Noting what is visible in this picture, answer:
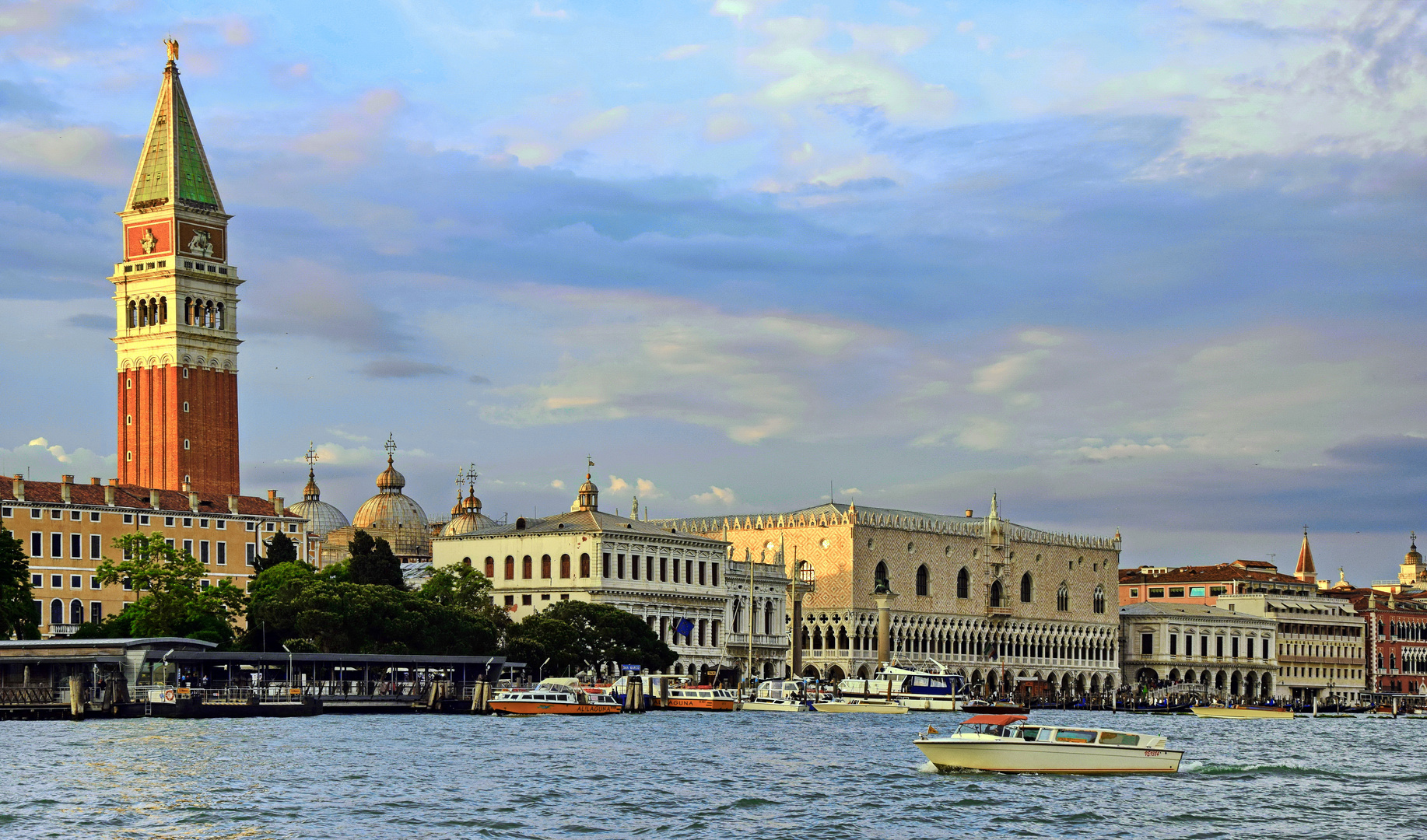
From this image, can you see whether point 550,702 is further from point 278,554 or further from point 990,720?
point 990,720

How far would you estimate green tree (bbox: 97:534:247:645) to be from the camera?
8862cm

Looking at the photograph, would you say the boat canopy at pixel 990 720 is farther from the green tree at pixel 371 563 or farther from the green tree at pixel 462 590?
the green tree at pixel 462 590

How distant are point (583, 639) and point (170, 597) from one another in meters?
20.3

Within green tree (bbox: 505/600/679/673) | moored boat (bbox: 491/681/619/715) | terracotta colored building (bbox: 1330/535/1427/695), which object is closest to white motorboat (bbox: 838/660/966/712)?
green tree (bbox: 505/600/679/673)

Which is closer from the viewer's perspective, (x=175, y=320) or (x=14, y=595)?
(x=14, y=595)

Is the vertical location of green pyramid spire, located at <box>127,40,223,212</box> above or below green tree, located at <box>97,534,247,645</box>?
above

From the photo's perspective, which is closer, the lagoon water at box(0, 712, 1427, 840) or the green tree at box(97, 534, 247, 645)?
the lagoon water at box(0, 712, 1427, 840)

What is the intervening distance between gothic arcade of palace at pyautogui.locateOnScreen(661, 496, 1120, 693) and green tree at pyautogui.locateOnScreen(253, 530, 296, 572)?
3809 centimetres

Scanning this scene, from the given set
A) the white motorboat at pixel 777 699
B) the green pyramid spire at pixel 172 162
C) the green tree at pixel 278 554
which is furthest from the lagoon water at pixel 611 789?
the green pyramid spire at pixel 172 162

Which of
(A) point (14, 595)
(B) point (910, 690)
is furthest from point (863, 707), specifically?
(A) point (14, 595)

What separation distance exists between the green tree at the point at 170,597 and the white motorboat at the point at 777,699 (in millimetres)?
24683

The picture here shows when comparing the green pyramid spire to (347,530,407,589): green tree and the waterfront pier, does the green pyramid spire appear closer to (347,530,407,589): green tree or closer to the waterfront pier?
(347,530,407,589): green tree

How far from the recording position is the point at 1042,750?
51.8 meters

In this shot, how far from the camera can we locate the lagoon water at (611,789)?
137ft
